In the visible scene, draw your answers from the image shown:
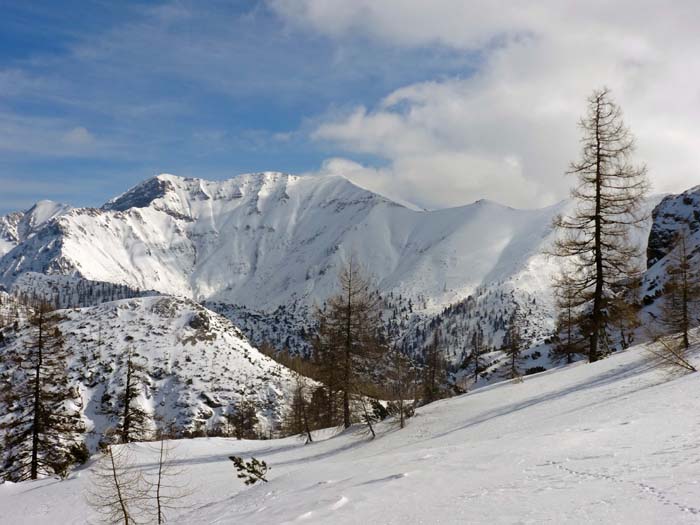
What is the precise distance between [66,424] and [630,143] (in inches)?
1335

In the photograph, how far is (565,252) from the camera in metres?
20.1

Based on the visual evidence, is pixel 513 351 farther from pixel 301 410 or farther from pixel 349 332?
pixel 349 332

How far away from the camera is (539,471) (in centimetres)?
725

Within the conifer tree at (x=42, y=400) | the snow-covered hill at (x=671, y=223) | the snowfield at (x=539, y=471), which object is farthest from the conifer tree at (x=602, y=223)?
the snow-covered hill at (x=671, y=223)

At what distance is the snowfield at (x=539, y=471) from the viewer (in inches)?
223

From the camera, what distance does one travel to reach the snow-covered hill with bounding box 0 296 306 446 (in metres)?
80.5

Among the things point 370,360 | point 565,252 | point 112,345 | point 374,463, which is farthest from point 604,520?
point 112,345

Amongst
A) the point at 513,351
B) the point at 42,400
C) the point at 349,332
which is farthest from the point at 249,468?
the point at 513,351

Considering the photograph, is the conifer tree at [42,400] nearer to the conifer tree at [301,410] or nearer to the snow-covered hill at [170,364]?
the conifer tree at [301,410]

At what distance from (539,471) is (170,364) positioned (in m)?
93.2

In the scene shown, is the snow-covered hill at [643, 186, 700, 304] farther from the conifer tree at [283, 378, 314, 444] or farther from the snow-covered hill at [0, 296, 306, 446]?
the snow-covered hill at [0, 296, 306, 446]

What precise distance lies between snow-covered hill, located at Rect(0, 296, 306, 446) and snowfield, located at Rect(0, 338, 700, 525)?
6395 centimetres

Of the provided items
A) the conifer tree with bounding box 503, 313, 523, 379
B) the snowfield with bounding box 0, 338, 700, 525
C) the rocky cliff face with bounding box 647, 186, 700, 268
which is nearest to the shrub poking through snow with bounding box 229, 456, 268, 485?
the snowfield with bounding box 0, 338, 700, 525

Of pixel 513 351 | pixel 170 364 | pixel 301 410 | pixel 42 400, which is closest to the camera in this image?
pixel 42 400
